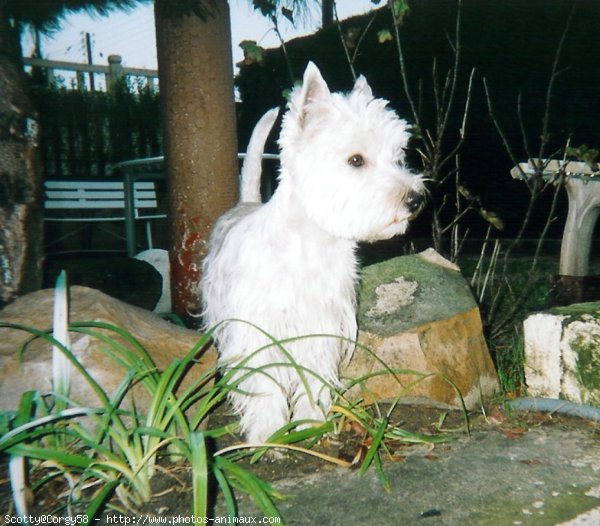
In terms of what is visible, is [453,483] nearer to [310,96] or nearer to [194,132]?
[310,96]

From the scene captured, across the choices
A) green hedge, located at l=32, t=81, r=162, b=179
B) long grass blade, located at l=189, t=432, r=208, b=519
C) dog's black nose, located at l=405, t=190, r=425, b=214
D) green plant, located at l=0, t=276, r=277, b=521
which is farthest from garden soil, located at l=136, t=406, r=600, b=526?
green hedge, located at l=32, t=81, r=162, b=179

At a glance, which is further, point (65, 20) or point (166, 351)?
point (65, 20)

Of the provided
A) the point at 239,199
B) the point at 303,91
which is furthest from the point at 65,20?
the point at 303,91

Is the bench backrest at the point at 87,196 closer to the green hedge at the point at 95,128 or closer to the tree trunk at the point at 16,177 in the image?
the green hedge at the point at 95,128

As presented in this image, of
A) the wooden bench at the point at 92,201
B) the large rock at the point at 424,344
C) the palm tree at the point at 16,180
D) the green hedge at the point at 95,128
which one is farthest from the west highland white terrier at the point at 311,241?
the green hedge at the point at 95,128

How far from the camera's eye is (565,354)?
116 inches

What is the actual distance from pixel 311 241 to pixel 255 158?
1.12 m

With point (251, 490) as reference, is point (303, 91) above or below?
above

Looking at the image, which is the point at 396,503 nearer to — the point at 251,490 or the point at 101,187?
the point at 251,490

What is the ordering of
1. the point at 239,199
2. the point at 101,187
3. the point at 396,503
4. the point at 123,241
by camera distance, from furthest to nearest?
the point at 123,241, the point at 101,187, the point at 239,199, the point at 396,503

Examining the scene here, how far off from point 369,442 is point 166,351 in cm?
103

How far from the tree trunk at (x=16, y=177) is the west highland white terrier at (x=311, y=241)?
1130 mm

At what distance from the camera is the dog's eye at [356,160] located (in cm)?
285

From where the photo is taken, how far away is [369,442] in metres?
2.69
